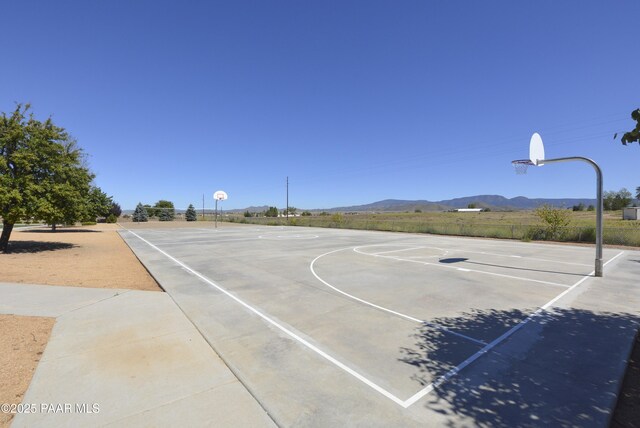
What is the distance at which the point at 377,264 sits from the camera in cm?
1284

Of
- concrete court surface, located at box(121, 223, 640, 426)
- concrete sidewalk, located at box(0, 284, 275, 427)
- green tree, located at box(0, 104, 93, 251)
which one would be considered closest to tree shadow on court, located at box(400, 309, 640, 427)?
concrete court surface, located at box(121, 223, 640, 426)

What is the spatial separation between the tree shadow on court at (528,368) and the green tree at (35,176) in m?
18.2

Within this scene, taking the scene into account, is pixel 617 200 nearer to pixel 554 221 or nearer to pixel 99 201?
pixel 554 221

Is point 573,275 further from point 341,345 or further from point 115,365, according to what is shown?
point 115,365

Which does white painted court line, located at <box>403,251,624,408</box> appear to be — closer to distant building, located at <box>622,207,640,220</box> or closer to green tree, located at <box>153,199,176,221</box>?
distant building, located at <box>622,207,640,220</box>

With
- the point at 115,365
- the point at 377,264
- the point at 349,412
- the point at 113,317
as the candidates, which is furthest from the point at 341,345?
the point at 377,264

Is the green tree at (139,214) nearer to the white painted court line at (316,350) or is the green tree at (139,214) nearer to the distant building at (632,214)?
the white painted court line at (316,350)

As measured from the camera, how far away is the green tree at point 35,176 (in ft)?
47.3

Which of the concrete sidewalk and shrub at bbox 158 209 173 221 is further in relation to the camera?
shrub at bbox 158 209 173 221

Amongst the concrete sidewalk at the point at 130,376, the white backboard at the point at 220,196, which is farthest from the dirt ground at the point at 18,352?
the white backboard at the point at 220,196

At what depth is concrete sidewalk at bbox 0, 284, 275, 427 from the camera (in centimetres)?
323

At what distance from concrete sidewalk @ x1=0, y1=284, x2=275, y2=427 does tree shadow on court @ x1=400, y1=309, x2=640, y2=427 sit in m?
2.29

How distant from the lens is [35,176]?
15648mm

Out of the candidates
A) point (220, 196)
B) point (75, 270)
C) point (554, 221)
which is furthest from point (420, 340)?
point (220, 196)
